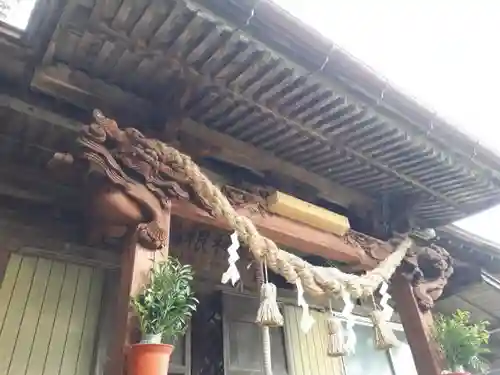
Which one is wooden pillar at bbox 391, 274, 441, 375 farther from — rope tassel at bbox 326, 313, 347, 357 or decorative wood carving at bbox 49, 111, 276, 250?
decorative wood carving at bbox 49, 111, 276, 250

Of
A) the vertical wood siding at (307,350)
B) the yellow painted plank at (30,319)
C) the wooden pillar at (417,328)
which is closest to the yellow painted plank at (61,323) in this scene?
the yellow painted plank at (30,319)

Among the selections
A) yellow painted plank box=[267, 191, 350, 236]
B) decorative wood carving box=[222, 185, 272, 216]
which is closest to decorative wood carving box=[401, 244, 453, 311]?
yellow painted plank box=[267, 191, 350, 236]

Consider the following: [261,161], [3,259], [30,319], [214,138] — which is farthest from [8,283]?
[261,161]

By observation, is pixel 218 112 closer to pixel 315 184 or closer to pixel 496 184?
pixel 315 184

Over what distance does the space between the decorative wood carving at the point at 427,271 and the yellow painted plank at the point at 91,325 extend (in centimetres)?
243

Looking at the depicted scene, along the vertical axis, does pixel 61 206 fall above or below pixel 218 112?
below

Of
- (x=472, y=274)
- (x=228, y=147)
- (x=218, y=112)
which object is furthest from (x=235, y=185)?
(x=472, y=274)

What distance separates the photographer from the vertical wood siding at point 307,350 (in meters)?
3.67

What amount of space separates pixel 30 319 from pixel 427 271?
3.15 meters

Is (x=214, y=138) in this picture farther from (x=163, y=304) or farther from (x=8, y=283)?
(x=8, y=283)

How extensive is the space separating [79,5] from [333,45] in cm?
136

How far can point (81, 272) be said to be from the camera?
9.44 ft

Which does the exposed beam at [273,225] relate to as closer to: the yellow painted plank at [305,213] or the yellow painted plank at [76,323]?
the yellow painted plank at [305,213]

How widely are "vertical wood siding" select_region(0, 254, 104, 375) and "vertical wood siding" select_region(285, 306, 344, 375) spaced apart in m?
1.80
